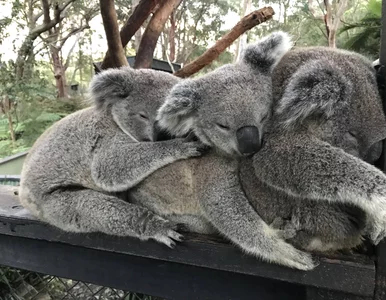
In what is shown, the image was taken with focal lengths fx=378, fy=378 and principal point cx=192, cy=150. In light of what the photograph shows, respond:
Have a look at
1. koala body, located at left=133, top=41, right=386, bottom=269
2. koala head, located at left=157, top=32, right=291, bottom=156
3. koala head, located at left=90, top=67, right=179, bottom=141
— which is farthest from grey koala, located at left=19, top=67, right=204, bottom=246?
koala body, located at left=133, top=41, right=386, bottom=269

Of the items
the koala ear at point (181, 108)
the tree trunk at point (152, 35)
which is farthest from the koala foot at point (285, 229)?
the tree trunk at point (152, 35)

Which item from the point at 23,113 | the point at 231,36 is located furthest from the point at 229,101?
the point at 23,113

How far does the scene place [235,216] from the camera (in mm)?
1399

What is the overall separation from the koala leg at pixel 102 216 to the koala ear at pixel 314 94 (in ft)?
2.04

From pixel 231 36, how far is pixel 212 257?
3094 mm

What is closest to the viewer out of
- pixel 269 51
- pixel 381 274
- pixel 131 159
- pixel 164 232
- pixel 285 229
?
pixel 381 274

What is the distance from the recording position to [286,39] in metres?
1.65

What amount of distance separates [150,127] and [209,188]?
1.89ft

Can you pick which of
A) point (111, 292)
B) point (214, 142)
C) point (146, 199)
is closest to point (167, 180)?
point (146, 199)

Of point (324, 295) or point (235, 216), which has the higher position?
point (235, 216)

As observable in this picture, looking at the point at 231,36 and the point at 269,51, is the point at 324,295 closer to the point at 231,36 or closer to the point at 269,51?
the point at 269,51

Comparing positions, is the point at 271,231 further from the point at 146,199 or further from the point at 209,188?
the point at 146,199

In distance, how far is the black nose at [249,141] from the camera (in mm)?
1387

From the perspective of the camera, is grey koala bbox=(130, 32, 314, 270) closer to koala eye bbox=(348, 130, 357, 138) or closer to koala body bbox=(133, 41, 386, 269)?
koala body bbox=(133, 41, 386, 269)
